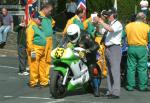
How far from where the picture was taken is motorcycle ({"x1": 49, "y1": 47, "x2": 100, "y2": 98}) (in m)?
11.9

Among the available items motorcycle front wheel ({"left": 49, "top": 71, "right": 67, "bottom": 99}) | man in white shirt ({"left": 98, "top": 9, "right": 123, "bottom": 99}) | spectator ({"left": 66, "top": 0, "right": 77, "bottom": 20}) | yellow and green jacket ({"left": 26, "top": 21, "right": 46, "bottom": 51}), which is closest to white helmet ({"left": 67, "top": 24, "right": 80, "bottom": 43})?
man in white shirt ({"left": 98, "top": 9, "right": 123, "bottom": 99})

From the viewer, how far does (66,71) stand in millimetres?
11938

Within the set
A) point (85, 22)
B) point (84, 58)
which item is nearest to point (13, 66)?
point (85, 22)

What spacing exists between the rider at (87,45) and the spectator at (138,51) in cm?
108

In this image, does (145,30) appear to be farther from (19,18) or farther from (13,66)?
(19,18)

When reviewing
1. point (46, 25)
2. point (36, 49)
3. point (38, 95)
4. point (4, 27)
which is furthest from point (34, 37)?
point (4, 27)

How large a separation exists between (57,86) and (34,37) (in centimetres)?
190

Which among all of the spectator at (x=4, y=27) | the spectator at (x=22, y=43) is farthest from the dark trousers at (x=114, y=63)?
the spectator at (x=4, y=27)

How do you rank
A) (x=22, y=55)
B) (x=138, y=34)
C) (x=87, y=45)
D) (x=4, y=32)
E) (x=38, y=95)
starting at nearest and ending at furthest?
(x=87, y=45)
(x=38, y=95)
(x=138, y=34)
(x=22, y=55)
(x=4, y=32)

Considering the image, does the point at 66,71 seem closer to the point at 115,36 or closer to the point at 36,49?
the point at 115,36

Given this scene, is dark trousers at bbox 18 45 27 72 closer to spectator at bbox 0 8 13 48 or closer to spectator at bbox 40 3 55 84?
spectator at bbox 40 3 55 84

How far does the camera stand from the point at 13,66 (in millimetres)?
18031

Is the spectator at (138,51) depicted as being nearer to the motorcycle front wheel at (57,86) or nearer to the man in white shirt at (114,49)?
the man in white shirt at (114,49)

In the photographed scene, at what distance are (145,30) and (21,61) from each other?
Result: 4.20 meters
